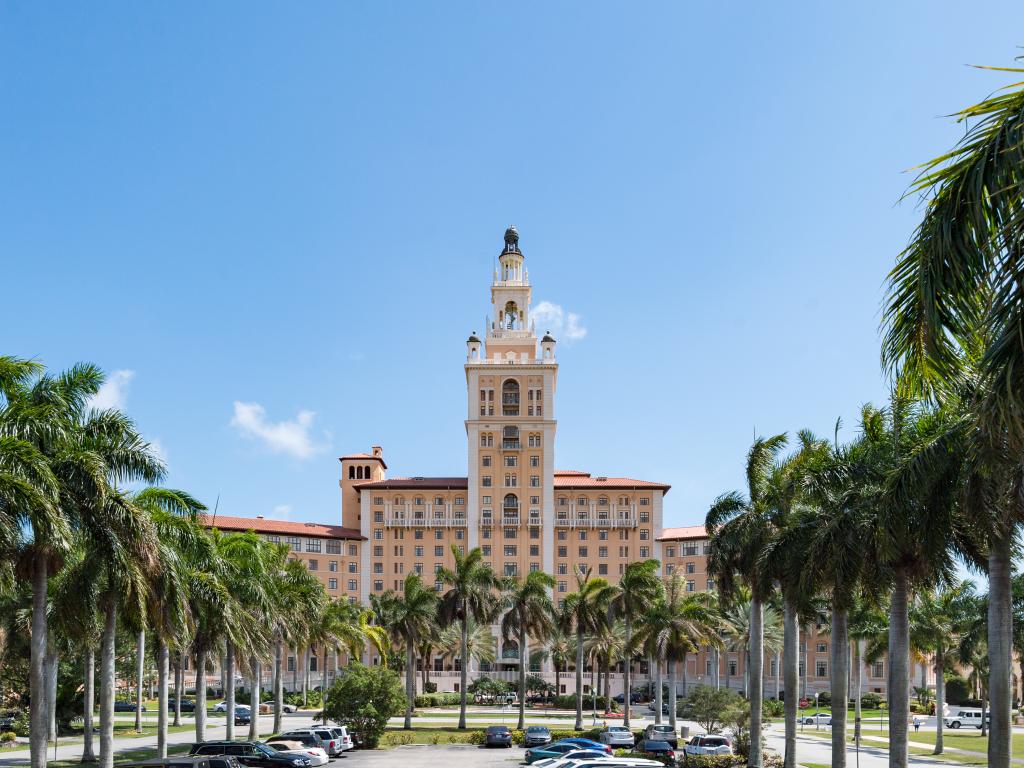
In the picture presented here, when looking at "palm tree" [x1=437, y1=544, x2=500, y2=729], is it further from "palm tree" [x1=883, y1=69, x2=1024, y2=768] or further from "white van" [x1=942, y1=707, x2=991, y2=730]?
"palm tree" [x1=883, y1=69, x2=1024, y2=768]

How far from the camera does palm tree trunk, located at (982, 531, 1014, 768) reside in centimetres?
2164

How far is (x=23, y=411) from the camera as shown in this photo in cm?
→ 2759

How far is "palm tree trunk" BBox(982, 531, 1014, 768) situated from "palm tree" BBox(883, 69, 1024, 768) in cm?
1436

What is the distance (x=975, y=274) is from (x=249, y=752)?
4154cm

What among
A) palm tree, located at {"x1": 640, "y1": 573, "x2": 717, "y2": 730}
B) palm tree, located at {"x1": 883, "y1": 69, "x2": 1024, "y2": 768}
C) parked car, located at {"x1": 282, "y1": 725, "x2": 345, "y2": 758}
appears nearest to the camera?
palm tree, located at {"x1": 883, "y1": 69, "x2": 1024, "y2": 768}

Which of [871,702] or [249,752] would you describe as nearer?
[249,752]

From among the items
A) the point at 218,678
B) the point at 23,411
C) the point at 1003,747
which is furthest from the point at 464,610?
the point at 218,678

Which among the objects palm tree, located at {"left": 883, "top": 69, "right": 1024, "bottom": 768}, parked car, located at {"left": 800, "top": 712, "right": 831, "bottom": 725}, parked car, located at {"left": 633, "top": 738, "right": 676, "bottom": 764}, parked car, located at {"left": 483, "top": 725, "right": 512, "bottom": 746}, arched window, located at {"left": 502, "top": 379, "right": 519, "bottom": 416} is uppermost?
arched window, located at {"left": 502, "top": 379, "right": 519, "bottom": 416}

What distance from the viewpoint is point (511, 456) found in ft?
447

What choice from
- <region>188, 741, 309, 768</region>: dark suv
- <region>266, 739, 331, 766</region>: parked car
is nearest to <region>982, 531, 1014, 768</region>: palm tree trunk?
<region>188, 741, 309, 768</region>: dark suv

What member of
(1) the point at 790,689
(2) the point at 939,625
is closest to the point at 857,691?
(2) the point at 939,625

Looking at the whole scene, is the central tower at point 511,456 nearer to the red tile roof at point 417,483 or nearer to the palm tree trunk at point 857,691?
the red tile roof at point 417,483

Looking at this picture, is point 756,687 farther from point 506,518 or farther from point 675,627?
point 506,518

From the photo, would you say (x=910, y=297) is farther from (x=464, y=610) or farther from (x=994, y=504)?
(x=464, y=610)
